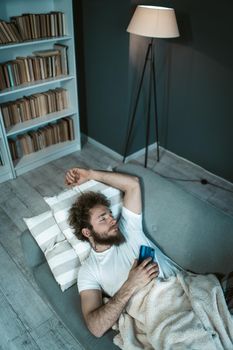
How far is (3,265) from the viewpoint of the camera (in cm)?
189

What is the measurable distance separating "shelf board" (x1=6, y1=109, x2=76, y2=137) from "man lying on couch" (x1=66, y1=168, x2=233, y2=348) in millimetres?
1221

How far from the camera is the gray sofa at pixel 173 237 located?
128 cm

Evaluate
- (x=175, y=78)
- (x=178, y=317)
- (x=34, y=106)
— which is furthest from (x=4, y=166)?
(x=178, y=317)

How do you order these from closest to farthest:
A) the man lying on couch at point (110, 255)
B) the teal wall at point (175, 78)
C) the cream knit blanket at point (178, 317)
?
the cream knit blanket at point (178, 317) → the man lying on couch at point (110, 255) → the teal wall at point (175, 78)

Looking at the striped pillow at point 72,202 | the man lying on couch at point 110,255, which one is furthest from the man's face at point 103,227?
the striped pillow at point 72,202

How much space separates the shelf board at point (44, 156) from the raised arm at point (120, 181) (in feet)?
4.17

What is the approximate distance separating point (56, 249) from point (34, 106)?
66.1 inches

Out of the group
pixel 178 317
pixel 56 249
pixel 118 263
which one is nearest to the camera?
pixel 178 317

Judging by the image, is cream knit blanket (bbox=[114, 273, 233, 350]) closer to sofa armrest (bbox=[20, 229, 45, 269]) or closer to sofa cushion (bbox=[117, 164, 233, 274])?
sofa cushion (bbox=[117, 164, 233, 274])

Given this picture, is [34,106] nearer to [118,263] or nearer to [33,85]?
[33,85]

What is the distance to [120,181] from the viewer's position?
1.50 meters

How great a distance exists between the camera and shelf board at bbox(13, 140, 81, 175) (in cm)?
270

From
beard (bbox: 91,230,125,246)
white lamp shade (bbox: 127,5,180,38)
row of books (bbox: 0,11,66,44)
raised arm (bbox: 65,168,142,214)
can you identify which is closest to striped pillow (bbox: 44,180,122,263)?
raised arm (bbox: 65,168,142,214)

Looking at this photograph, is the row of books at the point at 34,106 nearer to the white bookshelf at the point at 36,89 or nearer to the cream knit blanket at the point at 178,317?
the white bookshelf at the point at 36,89
